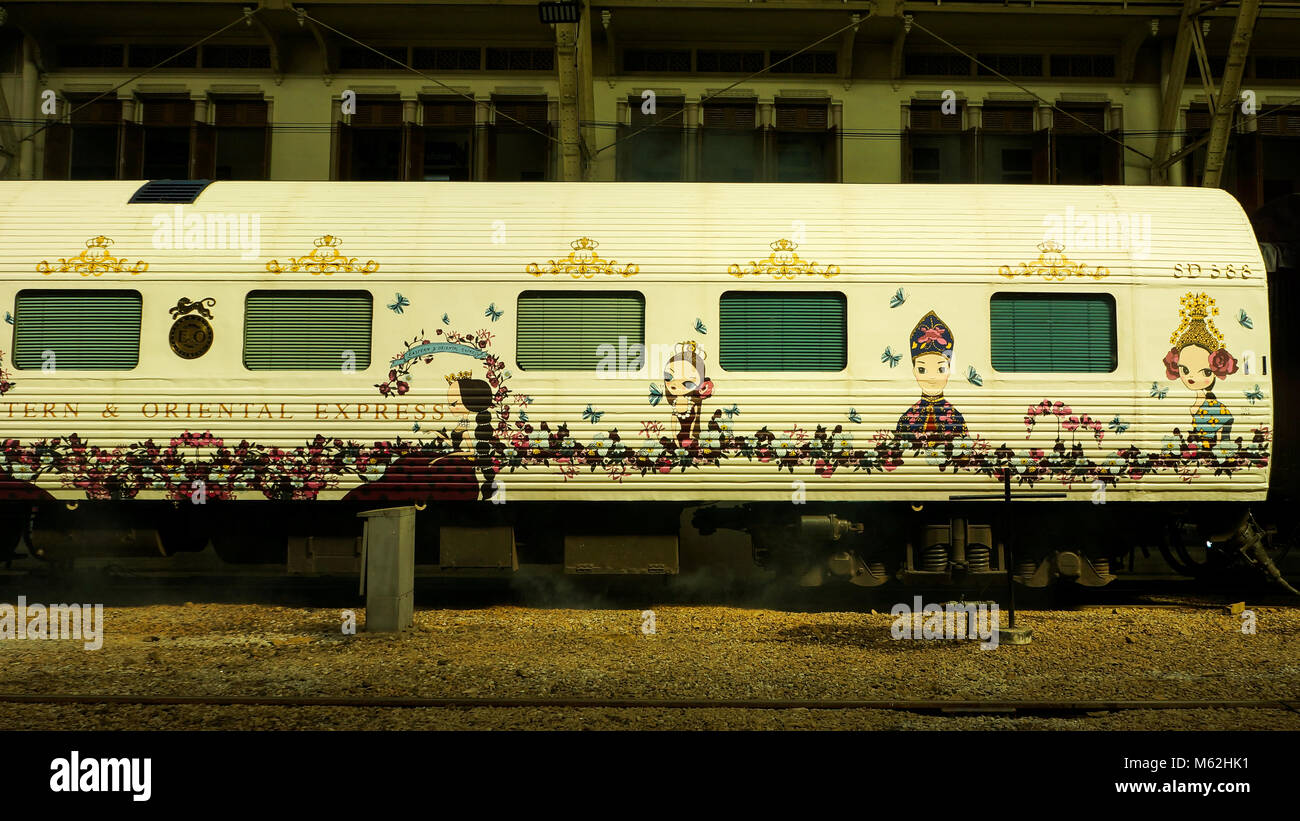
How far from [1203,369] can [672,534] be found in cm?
525

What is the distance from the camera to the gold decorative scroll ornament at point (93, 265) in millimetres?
9102

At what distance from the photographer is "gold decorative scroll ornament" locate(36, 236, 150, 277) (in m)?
9.10

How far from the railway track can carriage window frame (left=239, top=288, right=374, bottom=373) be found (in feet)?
12.1

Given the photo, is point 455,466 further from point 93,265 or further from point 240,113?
point 240,113

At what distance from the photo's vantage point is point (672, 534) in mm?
9336

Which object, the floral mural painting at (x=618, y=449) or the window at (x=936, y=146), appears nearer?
the floral mural painting at (x=618, y=449)

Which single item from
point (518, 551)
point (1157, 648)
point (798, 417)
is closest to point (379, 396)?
point (518, 551)

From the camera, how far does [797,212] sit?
372 inches

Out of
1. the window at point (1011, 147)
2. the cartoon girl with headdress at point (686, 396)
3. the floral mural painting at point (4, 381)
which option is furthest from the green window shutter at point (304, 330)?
the window at point (1011, 147)

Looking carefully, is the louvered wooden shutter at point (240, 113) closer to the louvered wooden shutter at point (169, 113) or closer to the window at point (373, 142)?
the louvered wooden shutter at point (169, 113)

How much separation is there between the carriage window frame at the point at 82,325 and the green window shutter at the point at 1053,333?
26.5 ft

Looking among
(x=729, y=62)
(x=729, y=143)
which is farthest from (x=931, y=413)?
(x=729, y=62)

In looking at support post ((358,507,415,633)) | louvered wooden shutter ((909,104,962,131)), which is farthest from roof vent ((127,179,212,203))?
louvered wooden shutter ((909,104,962,131))

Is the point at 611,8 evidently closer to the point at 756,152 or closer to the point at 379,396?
the point at 756,152
